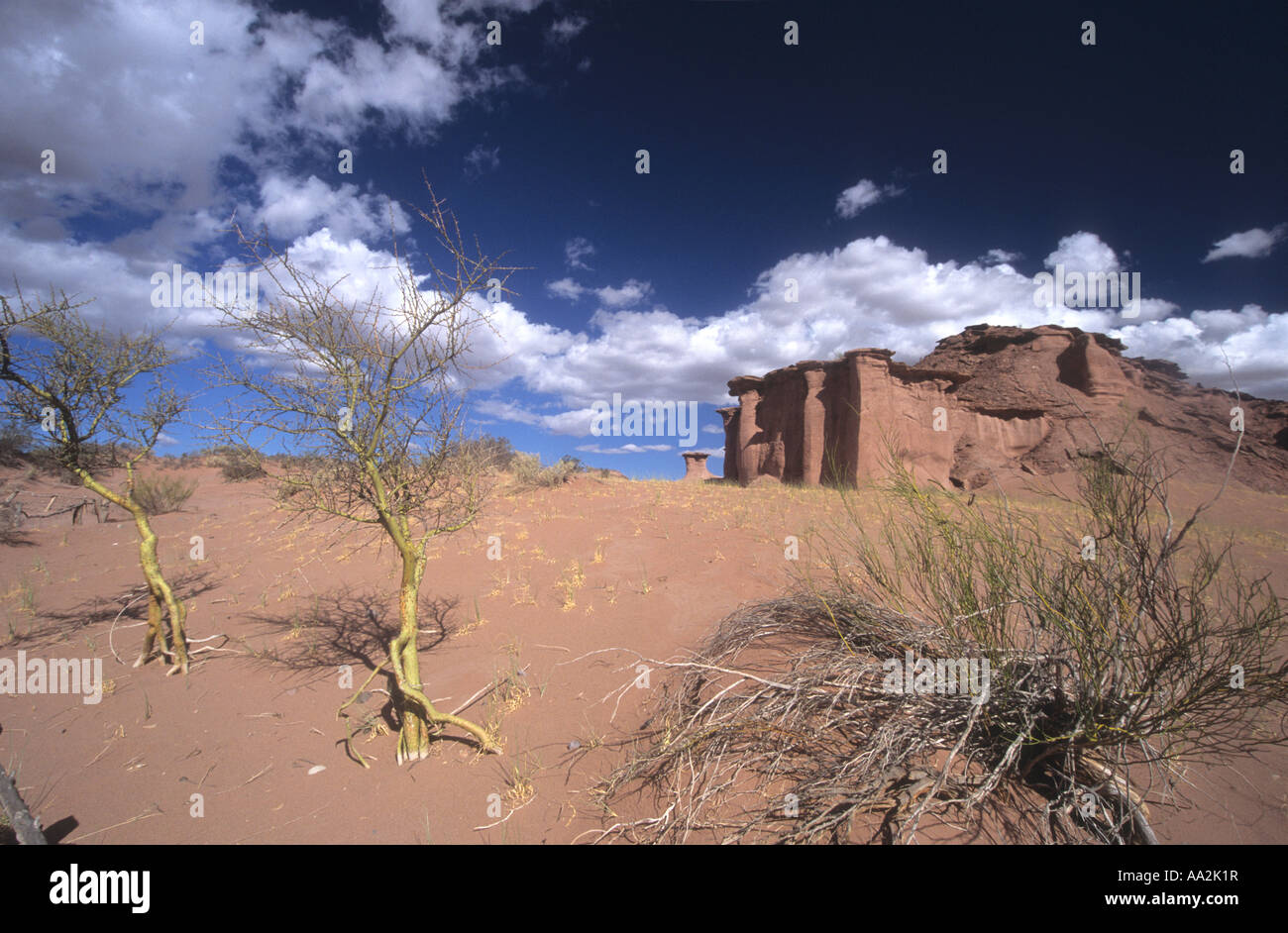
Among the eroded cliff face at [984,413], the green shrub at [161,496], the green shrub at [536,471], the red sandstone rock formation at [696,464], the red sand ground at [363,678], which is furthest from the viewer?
the red sandstone rock formation at [696,464]

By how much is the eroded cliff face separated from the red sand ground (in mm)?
12819

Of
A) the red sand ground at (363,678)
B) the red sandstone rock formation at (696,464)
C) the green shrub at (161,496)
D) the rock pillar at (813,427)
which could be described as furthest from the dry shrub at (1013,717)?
the red sandstone rock formation at (696,464)

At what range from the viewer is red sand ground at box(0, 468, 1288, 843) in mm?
3146

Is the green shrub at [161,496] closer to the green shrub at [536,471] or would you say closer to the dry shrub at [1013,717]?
the green shrub at [536,471]

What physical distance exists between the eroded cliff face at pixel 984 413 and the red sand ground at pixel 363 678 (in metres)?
12.8

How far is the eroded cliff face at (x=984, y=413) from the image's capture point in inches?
871

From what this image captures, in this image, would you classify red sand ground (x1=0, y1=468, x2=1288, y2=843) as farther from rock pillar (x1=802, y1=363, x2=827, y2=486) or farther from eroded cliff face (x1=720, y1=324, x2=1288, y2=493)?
rock pillar (x1=802, y1=363, x2=827, y2=486)

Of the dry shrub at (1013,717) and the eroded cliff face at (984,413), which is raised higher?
the eroded cliff face at (984,413)

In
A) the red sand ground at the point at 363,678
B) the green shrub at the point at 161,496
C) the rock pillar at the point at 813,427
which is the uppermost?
the rock pillar at the point at 813,427

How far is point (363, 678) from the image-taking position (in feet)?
16.6

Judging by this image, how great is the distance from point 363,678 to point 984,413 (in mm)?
31338

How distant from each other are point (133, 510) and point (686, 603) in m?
6.27
